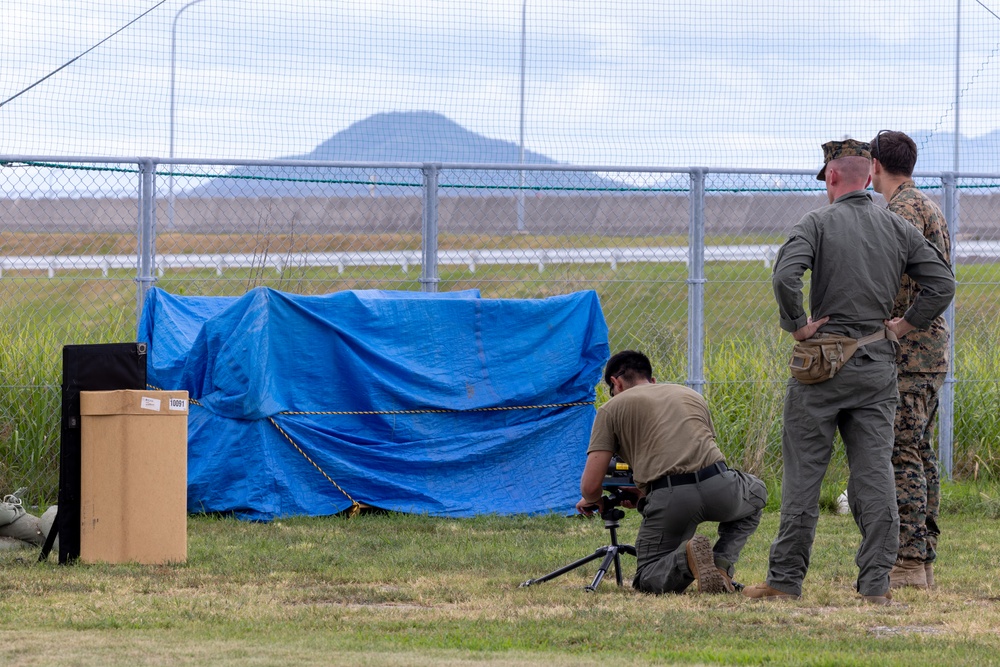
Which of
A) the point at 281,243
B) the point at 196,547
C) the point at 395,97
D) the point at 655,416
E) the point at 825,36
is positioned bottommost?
the point at 196,547

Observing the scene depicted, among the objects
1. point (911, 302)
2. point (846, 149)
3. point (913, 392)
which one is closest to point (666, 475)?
point (913, 392)

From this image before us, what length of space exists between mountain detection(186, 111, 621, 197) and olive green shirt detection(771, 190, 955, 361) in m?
3.56

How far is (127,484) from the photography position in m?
6.94

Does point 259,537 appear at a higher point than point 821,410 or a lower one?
lower

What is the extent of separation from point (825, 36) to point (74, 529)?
770cm

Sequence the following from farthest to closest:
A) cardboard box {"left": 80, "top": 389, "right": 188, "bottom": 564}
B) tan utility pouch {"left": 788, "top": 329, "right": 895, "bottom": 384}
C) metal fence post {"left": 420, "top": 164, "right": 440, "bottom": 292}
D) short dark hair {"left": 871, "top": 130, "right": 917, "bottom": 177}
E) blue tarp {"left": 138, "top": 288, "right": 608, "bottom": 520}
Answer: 1. metal fence post {"left": 420, "top": 164, "right": 440, "bottom": 292}
2. blue tarp {"left": 138, "top": 288, "right": 608, "bottom": 520}
3. cardboard box {"left": 80, "top": 389, "right": 188, "bottom": 564}
4. short dark hair {"left": 871, "top": 130, "right": 917, "bottom": 177}
5. tan utility pouch {"left": 788, "top": 329, "right": 895, "bottom": 384}

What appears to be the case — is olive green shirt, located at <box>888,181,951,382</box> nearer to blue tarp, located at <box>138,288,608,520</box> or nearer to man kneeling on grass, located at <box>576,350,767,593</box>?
man kneeling on grass, located at <box>576,350,767,593</box>

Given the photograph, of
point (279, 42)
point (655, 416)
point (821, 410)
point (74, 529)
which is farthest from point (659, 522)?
point (279, 42)

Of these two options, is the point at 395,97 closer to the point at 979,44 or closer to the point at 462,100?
the point at 462,100

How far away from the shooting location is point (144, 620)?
541 centimetres

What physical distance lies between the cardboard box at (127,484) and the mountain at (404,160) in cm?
277

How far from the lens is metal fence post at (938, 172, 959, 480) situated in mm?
9977

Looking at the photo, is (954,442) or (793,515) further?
(954,442)

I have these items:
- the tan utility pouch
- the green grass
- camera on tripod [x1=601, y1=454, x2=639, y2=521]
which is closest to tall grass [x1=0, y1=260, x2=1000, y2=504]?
the green grass
